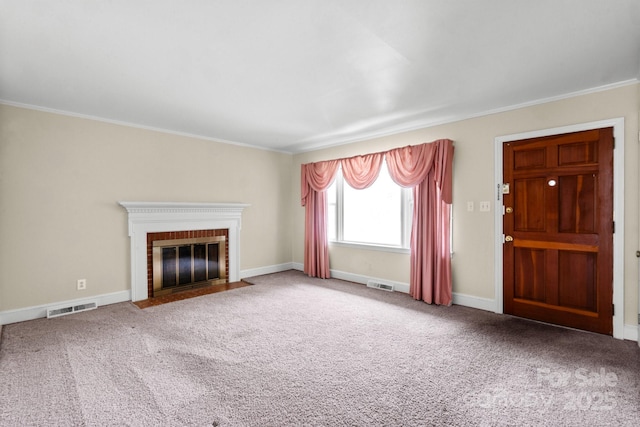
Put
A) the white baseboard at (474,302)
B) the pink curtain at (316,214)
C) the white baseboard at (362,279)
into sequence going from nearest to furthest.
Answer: the white baseboard at (474,302), the white baseboard at (362,279), the pink curtain at (316,214)

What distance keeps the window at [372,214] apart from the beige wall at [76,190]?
6.74 ft

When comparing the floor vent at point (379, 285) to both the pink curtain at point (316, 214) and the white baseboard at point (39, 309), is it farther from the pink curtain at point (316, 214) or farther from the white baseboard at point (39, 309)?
the white baseboard at point (39, 309)

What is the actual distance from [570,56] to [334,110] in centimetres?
218

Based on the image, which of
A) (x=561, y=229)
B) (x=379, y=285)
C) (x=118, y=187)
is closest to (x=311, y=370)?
(x=379, y=285)

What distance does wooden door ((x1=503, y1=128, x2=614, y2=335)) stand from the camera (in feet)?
9.72

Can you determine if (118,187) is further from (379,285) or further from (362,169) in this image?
(379,285)

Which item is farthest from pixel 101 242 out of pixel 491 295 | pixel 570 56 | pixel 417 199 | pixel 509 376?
pixel 570 56

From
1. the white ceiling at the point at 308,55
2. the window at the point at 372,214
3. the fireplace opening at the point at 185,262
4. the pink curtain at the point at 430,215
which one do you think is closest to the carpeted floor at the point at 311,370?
the pink curtain at the point at 430,215

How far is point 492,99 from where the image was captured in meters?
3.28

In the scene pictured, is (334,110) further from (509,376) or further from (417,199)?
(509,376)

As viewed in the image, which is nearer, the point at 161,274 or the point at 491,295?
the point at 491,295

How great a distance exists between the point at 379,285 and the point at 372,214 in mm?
1150

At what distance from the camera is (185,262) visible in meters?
4.63

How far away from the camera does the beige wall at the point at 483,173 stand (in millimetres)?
2848
